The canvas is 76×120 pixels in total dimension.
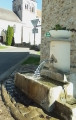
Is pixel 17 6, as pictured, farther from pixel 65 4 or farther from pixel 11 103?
pixel 11 103

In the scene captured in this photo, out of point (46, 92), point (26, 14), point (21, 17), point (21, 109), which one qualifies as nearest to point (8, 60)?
point (21, 109)

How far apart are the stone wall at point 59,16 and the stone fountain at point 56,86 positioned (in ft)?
5.47

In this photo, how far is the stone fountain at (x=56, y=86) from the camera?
12.9ft

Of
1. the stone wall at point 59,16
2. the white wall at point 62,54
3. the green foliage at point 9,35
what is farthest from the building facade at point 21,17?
the white wall at point 62,54

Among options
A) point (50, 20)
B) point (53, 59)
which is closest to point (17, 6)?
point (50, 20)

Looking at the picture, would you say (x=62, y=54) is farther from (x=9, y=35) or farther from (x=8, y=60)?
(x=9, y=35)

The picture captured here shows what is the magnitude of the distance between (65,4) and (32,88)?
394cm

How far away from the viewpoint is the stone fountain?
3.92 m

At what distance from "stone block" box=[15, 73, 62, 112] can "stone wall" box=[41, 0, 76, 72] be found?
218 centimetres

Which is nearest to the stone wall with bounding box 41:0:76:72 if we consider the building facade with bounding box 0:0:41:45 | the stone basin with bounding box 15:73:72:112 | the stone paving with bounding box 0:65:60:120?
the stone basin with bounding box 15:73:72:112

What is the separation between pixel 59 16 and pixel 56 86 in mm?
4026

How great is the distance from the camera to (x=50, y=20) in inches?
318

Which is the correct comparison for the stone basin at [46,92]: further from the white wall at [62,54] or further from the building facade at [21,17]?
the building facade at [21,17]

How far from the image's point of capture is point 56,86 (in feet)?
13.7
